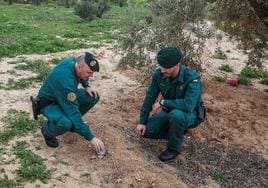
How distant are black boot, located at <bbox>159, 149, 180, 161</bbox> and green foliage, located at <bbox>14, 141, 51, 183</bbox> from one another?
123 cm

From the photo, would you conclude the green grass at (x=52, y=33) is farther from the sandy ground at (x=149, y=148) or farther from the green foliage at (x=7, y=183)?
the green foliage at (x=7, y=183)

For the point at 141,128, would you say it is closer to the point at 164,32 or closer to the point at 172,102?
the point at 172,102

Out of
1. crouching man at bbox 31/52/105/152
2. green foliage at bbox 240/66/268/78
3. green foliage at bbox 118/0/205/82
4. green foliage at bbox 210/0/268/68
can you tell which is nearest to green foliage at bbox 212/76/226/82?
green foliage at bbox 210/0/268/68

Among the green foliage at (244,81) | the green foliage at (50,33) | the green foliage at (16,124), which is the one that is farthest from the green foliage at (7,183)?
the green foliage at (244,81)

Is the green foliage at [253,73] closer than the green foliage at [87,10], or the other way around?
the green foliage at [253,73]

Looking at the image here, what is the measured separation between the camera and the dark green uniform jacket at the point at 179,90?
16.9ft

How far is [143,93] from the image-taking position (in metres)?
7.49

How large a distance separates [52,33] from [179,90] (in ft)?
27.2

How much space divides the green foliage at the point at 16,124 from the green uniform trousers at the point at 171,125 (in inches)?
54.6

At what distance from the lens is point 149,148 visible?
222 inches

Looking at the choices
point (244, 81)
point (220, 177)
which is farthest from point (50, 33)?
point (220, 177)

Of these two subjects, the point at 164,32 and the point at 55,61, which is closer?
the point at 164,32

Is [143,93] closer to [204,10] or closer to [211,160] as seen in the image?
[204,10]

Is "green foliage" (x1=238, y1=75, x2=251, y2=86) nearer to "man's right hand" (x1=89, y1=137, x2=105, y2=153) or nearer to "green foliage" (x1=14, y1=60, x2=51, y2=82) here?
"green foliage" (x1=14, y1=60, x2=51, y2=82)
